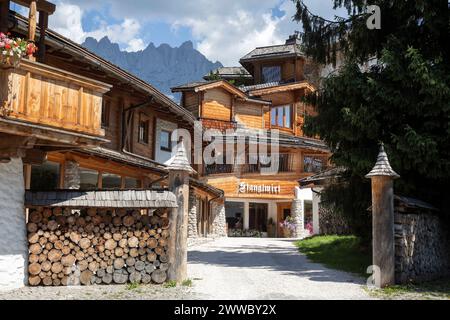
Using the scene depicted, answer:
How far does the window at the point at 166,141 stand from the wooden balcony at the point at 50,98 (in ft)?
41.0

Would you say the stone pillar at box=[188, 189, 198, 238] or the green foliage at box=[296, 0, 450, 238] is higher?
the green foliage at box=[296, 0, 450, 238]

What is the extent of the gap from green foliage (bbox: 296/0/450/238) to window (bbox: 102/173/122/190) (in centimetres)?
750

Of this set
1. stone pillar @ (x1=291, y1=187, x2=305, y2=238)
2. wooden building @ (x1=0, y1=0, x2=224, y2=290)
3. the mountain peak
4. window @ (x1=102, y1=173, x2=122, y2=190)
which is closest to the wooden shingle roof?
wooden building @ (x1=0, y1=0, x2=224, y2=290)

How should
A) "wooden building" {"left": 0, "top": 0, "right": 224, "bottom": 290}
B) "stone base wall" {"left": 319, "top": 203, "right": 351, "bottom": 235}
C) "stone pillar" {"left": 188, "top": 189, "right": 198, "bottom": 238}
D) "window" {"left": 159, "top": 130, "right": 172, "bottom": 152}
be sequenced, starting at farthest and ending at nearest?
"stone base wall" {"left": 319, "top": 203, "right": 351, "bottom": 235}
"stone pillar" {"left": 188, "top": 189, "right": 198, "bottom": 238}
"window" {"left": 159, "top": 130, "right": 172, "bottom": 152}
"wooden building" {"left": 0, "top": 0, "right": 224, "bottom": 290}

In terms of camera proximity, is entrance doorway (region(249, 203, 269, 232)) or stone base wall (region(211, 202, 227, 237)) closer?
stone base wall (region(211, 202, 227, 237))

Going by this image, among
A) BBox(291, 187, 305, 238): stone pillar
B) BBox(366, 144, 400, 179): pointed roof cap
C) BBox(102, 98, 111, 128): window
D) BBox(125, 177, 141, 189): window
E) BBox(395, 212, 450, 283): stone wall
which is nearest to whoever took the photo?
BBox(366, 144, 400, 179): pointed roof cap

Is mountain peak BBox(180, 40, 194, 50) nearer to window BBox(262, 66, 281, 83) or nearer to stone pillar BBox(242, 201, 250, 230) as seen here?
window BBox(262, 66, 281, 83)

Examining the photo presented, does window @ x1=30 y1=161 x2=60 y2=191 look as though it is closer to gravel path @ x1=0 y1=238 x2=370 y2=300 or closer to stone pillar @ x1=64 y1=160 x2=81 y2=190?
stone pillar @ x1=64 y1=160 x2=81 y2=190

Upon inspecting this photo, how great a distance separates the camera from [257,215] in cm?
3897

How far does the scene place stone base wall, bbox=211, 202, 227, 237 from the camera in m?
32.9

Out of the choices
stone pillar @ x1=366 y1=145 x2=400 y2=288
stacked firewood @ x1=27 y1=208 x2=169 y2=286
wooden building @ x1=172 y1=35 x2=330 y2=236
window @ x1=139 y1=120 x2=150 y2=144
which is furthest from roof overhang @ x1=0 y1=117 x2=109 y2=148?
wooden building @ x1=172 y1=35 x2=330 y2=236

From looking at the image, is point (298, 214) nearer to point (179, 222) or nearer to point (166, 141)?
point (166, 141)

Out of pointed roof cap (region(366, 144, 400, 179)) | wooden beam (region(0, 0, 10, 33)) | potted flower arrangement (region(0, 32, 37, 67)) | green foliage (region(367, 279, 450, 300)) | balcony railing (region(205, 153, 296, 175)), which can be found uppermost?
wooden beam (region(0, 0, 10, 33))

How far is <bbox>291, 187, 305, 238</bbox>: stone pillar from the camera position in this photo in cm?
3484
